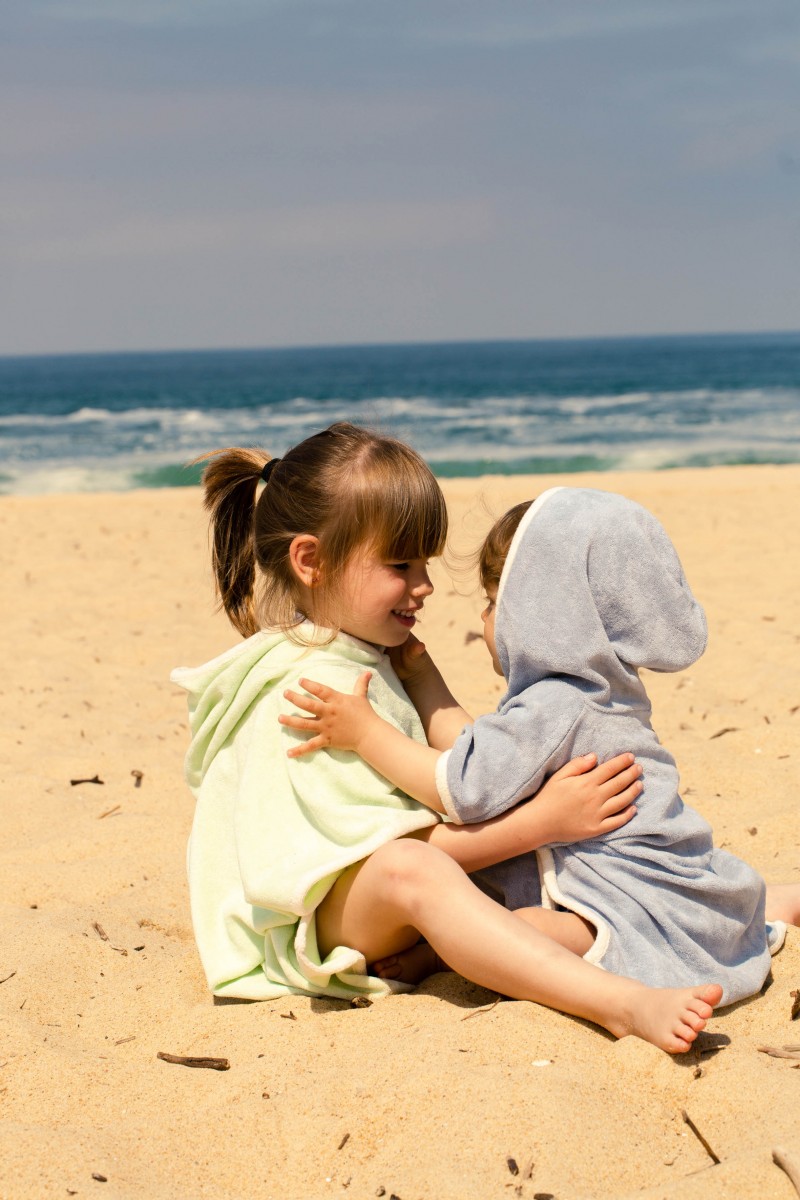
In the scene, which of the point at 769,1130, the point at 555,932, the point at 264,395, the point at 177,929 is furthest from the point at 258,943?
the point at 264,395

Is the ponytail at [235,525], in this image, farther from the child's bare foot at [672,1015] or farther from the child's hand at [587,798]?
the child's bare foot at [672,1015]

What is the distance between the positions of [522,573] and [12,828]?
6.47 ft

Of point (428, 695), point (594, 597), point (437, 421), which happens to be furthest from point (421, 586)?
point (437, 421)

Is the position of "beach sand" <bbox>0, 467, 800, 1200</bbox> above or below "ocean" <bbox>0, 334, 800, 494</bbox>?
below

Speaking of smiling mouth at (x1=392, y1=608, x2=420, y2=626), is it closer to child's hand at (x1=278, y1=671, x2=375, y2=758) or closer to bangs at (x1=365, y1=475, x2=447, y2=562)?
bangs at (x1=365, y1=475, x2=447, y2=562)

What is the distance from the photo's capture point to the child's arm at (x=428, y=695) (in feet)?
9.02

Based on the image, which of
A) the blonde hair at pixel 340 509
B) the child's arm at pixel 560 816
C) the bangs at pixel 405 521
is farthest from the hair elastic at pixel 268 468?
the child's arm at pixel 560 816

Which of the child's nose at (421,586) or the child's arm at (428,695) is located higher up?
the child's nose at (421,586)

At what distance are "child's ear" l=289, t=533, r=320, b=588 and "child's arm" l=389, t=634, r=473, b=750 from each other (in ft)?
0.95

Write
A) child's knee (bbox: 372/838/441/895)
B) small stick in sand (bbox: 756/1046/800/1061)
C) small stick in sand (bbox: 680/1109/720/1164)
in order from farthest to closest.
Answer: child's knee (bbox: 372/838/441/895) → small stick in sand (bbox: 756/1046/800/1061) → small stick in sand (bbox: 680/1109/720/1164)

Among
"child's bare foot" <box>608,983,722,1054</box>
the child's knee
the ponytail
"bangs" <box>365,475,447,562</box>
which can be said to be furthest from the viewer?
the ponytail

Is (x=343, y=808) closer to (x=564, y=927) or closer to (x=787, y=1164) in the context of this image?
(x=564, y=927)

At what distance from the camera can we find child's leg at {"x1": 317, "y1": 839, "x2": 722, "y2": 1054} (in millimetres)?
2131

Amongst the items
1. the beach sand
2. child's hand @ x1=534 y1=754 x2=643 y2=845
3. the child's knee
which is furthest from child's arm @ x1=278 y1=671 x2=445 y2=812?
the beach sand
